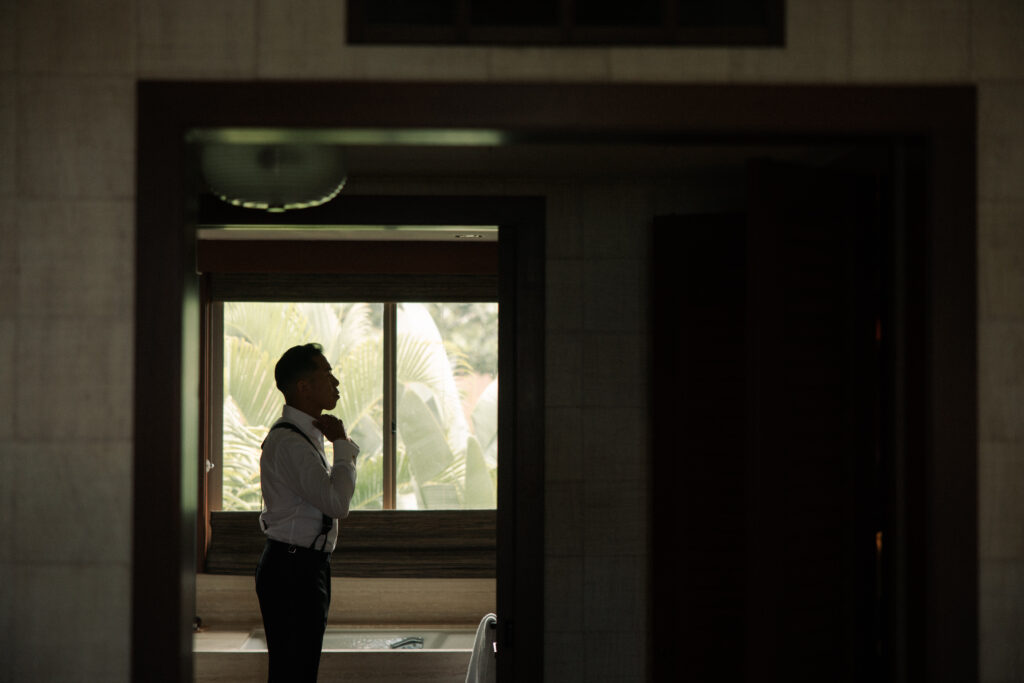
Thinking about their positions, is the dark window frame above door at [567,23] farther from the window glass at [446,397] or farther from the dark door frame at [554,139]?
the window glass at [446,397]

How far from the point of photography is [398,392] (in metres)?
4.87

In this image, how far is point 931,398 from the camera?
4.90 ft

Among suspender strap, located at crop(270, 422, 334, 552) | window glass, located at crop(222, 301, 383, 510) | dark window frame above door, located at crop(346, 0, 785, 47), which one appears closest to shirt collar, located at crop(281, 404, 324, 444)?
suspender strap, located at crop(270, 422, 334, 552)

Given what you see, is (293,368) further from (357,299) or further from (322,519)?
(357,299)

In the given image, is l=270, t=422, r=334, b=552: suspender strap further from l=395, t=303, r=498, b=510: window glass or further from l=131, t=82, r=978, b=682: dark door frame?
l=395, t=303, r=498, b=510: window glass

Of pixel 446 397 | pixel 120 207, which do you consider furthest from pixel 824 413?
pixel 446 397

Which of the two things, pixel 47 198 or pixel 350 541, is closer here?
pixel 47 198

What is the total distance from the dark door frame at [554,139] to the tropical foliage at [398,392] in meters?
3.31

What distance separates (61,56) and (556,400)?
65.8 inches

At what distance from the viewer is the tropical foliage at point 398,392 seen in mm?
4797

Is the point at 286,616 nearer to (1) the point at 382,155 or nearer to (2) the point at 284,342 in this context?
(1) the point at 382,155

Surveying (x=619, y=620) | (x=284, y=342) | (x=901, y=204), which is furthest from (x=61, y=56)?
(x=284, y=342)

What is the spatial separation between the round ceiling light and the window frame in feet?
8.42

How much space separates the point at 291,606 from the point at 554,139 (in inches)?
71.9
